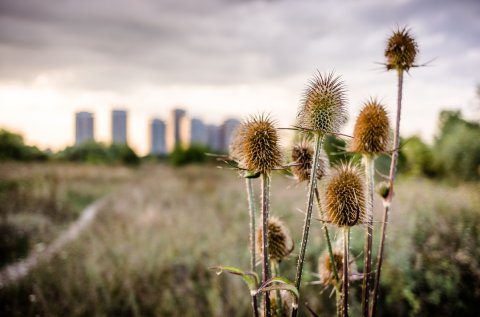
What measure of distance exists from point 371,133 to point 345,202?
1.52 feet

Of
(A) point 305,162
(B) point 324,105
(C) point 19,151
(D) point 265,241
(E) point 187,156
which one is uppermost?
(B) point 324,105

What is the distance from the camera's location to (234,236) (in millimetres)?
8016

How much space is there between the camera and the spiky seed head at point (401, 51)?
1.59 m

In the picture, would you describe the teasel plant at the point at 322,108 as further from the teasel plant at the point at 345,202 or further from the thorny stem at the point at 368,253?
the thorny stem at the point at 368,253

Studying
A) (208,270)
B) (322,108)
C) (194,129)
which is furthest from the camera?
(194,129)

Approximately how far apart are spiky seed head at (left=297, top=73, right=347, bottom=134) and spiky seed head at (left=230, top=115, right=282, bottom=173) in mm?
175

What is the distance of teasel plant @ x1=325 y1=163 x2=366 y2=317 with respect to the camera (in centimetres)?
138

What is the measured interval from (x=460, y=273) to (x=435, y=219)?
158cm

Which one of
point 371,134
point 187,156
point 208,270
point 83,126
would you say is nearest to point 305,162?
point 371,134

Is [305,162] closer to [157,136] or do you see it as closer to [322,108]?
[322,108]

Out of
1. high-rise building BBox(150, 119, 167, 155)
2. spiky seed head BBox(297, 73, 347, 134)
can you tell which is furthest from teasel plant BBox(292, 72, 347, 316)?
high-rise building BBox(150, 119, 167, 155)

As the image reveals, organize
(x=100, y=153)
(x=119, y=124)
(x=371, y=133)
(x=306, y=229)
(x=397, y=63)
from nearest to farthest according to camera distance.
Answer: (x=306, y=229) < (x=397, y=63) < (x=371, y=133) < (x=100, y=153) < (x=119, y=124)

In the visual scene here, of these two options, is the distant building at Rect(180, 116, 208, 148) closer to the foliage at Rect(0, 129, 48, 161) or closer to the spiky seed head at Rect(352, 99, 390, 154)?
the foliage at Rect(0, 129, 48, 161)

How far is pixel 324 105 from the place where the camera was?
1396 mm
